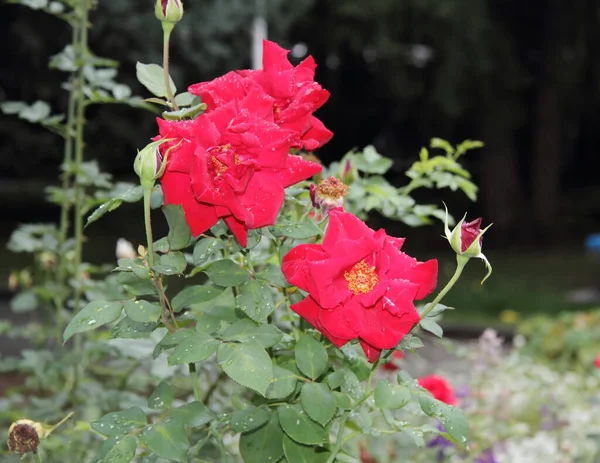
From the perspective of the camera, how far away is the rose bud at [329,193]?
1.28m

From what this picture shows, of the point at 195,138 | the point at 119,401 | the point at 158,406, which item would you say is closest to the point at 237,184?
the point at 195,138

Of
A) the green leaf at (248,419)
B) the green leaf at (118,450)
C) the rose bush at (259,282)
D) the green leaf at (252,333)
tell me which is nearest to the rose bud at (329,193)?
the rose bush at (259,282)

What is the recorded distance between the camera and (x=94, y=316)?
1.13m

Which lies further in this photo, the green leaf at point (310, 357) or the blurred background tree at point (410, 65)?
the blurred background tree at point (410, 65)

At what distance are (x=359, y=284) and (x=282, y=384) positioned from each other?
0.19m

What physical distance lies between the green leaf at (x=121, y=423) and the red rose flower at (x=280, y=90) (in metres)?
0.45

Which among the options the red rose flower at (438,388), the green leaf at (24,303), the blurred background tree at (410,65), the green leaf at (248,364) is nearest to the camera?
the green leaf at (248,364)

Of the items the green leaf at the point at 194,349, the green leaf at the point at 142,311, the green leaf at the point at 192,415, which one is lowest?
the green leaf at the point at 192,415

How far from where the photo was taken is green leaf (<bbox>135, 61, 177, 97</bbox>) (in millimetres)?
1296

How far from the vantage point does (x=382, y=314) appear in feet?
3.62

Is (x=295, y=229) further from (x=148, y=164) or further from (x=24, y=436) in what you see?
(x=24, y=436)

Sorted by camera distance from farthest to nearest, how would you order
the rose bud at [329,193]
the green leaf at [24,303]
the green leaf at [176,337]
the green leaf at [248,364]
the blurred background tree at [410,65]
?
1. the blurred background tree at [410,65]
2. the green leaf at [24,303]
3. the rose bud at [329,193]
4. the green leaf at [176,337]
5. the green leaf at [248,364]

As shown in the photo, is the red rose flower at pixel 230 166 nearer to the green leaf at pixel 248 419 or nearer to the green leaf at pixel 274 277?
the green leaf at pixel 274 277

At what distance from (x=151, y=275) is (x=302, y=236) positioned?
0.70 feet
